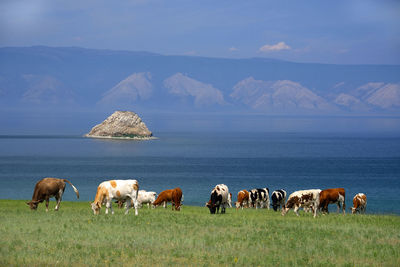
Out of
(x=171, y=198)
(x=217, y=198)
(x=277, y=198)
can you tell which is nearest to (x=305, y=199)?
(x=217, y=198)

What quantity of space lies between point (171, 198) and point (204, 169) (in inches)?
3293

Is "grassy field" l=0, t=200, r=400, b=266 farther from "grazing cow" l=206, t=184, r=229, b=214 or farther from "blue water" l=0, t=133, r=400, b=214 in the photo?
"blue water" l=0, t=133, r=400, b=214

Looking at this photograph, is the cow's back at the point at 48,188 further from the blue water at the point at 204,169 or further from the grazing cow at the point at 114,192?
the blue water at the point at 204,169

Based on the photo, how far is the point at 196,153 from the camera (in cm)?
17612

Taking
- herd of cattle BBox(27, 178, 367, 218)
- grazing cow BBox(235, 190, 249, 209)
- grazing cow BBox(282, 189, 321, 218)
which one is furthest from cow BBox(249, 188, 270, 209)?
grazing cow BBox(282, 189, 321, 218)

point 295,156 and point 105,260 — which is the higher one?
point 295,156

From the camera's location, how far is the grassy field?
20.3 metres

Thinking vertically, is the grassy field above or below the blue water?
below

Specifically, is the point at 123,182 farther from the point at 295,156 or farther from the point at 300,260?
the point at 295,156

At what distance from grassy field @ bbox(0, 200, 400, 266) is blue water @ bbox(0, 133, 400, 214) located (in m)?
41.1

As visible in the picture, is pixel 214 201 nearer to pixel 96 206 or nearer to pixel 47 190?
pixel 96 206

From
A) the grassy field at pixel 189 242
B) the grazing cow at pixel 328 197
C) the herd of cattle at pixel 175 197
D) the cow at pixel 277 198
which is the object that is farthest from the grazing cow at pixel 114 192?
the cow at pixel 277 198

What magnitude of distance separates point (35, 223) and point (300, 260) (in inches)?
498

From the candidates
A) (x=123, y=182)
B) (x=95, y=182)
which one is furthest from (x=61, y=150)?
(x=123, y=182)
